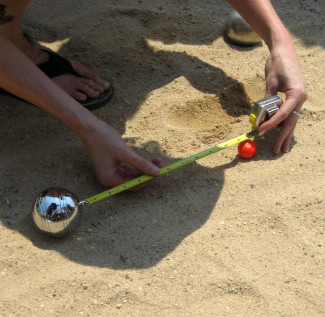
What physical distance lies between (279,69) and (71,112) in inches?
34.6

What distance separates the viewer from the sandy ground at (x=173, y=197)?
1670 millimetres

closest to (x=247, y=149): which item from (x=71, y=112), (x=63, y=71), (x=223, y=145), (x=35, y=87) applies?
(x=223, y=145)

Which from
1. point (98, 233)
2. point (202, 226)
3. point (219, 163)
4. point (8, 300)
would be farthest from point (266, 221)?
point (8, 300)

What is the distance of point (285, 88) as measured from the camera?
6.99ft

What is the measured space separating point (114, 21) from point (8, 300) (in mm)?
1909

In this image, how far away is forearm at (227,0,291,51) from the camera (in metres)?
2.23

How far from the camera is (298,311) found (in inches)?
63.9

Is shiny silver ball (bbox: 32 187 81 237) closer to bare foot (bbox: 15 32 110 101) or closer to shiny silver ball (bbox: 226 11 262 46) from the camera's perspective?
bare foot (bbox: 15 32 110 101)

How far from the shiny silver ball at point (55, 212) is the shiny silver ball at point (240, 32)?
1504 mm

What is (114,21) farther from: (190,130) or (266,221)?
(266,221)

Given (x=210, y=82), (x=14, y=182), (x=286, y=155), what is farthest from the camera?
(x=210, y=82)

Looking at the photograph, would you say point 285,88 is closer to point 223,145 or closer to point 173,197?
point 223,145

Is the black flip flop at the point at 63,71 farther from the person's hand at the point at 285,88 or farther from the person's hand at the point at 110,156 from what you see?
the person's hand at the point at 285,88

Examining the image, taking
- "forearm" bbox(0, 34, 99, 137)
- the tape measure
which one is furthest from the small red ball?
"forearm" bbox(0, 34, 99, 137)
